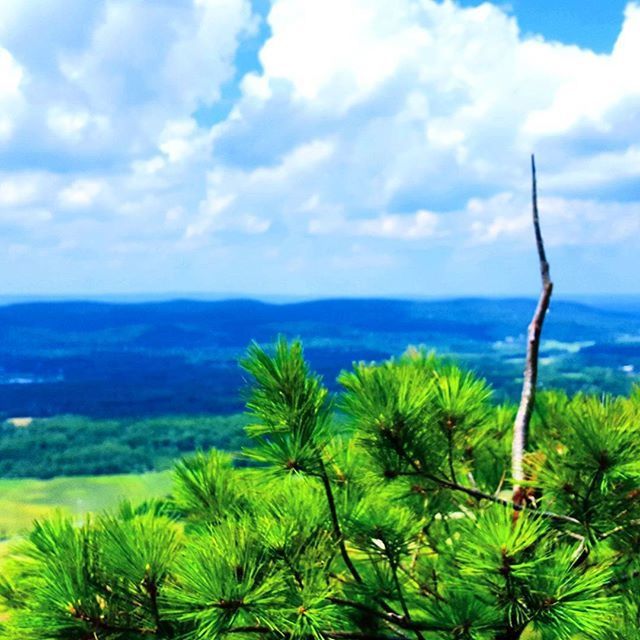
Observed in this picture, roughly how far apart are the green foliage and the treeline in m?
33.1

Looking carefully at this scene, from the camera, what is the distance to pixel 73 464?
126ft

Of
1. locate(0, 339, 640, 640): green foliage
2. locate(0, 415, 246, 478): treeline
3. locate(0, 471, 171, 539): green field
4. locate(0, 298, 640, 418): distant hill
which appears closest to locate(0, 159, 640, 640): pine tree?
locate(0, 339, 640, 640): green foliage

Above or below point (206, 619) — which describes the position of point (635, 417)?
above

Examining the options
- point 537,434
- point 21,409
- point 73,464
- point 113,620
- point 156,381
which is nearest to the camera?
point 113,620

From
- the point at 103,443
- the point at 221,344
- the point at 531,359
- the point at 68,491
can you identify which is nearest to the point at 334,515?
the point at 531,359

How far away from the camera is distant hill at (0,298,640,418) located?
5794 cm

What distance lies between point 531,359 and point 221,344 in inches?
4016

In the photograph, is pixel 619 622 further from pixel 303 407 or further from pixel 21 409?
pixel 21 409

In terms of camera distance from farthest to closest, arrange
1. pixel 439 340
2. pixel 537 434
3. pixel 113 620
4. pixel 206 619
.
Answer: pixel 439 340, pixel 537 434, pixel 113 620, pixel 206 619

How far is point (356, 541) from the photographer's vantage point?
1510mm

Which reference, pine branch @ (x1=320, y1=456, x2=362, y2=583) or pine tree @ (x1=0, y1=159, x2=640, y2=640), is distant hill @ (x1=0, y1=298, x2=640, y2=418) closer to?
pine tree @ (x1=0, y1=159, x2=640, y2=640)

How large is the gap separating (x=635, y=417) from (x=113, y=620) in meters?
1.11

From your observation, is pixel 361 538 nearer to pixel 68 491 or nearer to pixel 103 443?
pixel 68 491

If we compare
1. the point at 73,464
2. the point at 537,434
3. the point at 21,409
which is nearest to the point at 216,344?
the point at 21,409
